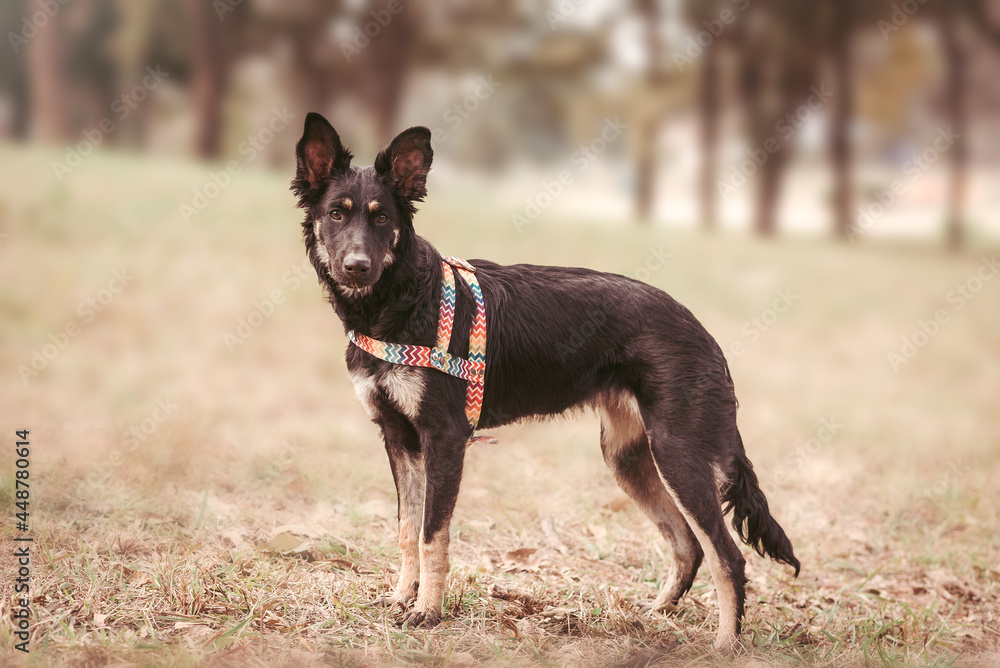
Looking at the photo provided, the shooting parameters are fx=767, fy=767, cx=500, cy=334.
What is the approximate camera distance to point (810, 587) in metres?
5.16

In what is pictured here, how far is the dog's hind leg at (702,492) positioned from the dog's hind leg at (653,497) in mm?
416

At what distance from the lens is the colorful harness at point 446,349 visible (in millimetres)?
3832

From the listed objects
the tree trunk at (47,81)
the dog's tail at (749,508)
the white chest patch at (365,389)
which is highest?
the tree trunk at (47,81)

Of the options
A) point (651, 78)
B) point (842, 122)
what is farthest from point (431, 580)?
point (842, 122)

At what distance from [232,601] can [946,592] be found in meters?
4.55

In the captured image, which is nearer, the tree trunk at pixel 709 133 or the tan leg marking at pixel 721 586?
the tan leg marking at pixel 721 586

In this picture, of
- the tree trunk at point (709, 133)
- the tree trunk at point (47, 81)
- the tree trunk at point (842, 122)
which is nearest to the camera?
the tree trunk at point (47, 81)

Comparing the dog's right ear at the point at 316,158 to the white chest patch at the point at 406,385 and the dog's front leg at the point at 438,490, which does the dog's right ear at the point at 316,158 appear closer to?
the white chest patch at the point at 406,385

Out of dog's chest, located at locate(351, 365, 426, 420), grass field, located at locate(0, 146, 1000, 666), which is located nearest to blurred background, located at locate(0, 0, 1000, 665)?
grass field, located at locate(0, 146, 1000, 666)

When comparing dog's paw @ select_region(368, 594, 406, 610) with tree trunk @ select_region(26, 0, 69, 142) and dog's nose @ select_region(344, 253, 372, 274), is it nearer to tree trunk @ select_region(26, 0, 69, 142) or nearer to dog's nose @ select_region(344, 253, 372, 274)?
dog's nose @ select_region(344, 253, 372, 274)

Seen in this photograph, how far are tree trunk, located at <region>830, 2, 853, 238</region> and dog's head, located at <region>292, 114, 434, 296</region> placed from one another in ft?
62.9

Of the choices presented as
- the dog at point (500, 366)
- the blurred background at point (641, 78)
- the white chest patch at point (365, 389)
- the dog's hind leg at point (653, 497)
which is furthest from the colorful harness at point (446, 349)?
the blurred background at point (641, 78)

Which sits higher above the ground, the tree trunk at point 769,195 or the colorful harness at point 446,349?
the tree trunk at point 769,195

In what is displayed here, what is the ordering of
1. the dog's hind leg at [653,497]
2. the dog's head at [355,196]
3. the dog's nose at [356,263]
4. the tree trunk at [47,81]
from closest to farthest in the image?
the dog's nose at [356,263], the dog's head at [355,196], the dog's hind leg at [653,497], the tree trunk at [47,81]
